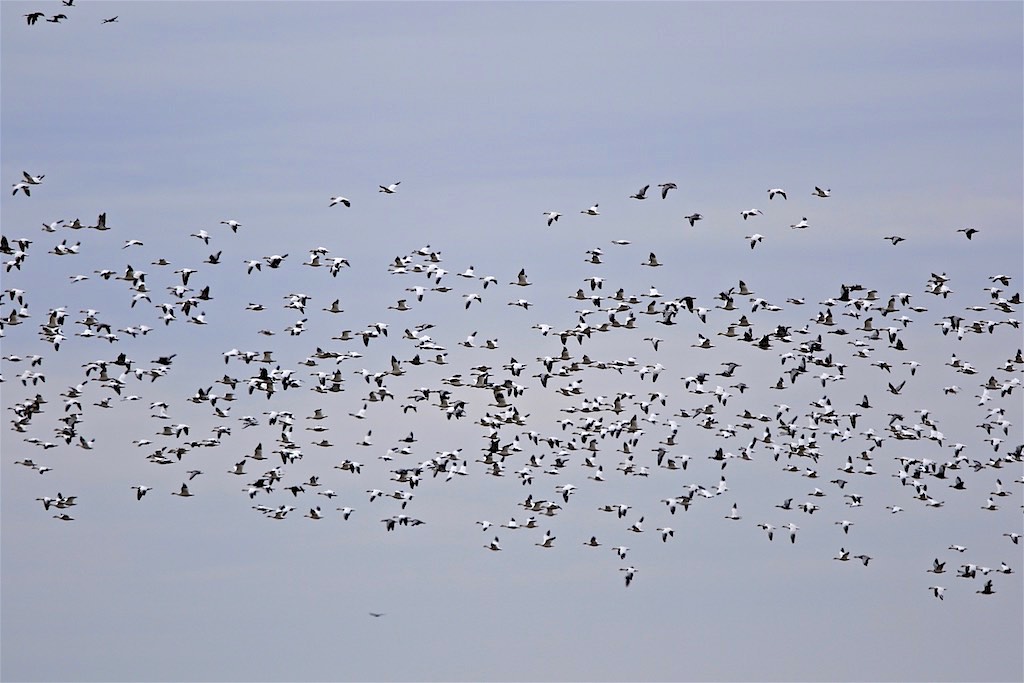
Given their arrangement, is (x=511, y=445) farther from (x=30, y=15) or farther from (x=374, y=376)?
(x=30, y=15)

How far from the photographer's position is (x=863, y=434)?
95875 mm

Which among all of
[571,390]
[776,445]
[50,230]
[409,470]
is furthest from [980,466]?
[50,230]

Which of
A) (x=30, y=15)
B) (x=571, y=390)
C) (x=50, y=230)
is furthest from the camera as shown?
(x=571, y=390)

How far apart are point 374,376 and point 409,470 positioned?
6.13 meters

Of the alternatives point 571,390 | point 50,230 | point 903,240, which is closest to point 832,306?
point 903,240

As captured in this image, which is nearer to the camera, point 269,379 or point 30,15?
point 30,15

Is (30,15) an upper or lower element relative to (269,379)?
upper

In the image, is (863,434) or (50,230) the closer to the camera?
(50,230)

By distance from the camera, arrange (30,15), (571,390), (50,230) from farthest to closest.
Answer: (571,390) < (50,230) < (30,15)

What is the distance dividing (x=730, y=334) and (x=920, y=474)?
1130 centimetres

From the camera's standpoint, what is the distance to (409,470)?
320 ft

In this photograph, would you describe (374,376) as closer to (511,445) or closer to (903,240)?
(511,445)

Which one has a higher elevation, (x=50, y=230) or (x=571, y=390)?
(x=50, y=230)

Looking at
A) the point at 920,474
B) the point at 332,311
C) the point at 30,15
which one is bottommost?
the point at 920,474
